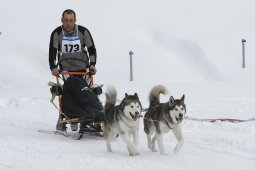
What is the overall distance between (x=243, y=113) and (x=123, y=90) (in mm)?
3584

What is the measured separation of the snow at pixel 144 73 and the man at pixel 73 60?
398mm

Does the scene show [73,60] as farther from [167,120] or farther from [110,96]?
[167,120]

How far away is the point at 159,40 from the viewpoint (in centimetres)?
1759

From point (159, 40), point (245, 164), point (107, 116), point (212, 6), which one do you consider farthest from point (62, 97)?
point (212, 6)

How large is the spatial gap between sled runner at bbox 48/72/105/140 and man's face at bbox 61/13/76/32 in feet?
1.84

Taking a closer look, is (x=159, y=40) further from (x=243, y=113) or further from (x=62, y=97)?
(x=62, y=97)

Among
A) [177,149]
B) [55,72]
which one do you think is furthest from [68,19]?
[177,149]

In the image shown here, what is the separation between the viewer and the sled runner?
6.27m

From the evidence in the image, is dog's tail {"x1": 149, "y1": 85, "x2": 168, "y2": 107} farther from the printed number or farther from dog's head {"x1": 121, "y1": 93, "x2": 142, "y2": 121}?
the printed number

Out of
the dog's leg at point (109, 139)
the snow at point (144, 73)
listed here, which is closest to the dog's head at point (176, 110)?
the snow at point (144, 73)

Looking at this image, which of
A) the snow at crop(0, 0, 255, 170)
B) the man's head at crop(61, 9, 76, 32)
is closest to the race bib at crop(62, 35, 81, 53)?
the man's head at crop(61, 9, 76, 32)

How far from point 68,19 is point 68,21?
27mm

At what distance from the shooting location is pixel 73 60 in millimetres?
6672

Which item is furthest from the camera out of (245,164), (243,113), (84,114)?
(243,113)
